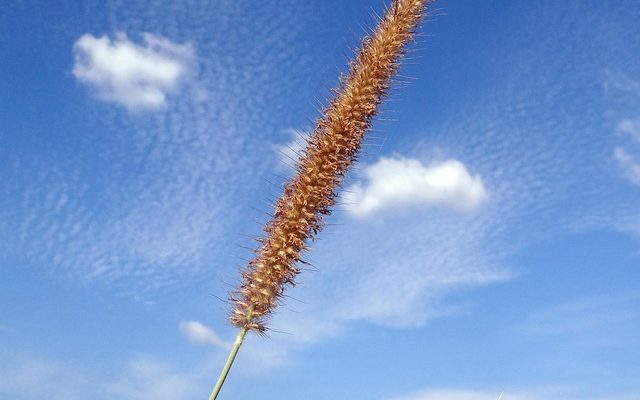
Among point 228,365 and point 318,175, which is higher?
point 318,175

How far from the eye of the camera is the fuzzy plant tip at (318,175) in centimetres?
595

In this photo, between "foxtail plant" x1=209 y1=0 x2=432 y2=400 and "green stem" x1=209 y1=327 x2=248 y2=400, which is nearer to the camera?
"green stem" x1=209 y1=327 x2=248 y2=400

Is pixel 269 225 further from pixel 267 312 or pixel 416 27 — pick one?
pixel 416 27

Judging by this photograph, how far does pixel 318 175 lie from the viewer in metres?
5.93

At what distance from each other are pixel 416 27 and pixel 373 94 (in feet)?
2.70

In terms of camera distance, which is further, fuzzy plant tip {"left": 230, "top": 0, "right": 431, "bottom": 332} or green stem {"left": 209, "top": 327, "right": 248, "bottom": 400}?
fuzzy plant tip {"left": 230, "top": 0, "right": 431, "bottom": 332}

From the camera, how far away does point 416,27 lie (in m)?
6.25

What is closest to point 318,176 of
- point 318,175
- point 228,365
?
point 318,175

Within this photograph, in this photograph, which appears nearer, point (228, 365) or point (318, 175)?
point (228, 365)

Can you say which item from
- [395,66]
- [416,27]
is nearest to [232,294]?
[395,66]

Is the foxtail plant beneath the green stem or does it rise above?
above

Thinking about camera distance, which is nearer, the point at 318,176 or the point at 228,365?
the point at 228,365

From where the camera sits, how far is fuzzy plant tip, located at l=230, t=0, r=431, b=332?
19.5 ft

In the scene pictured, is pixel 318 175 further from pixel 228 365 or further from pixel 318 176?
pixel 228 365
